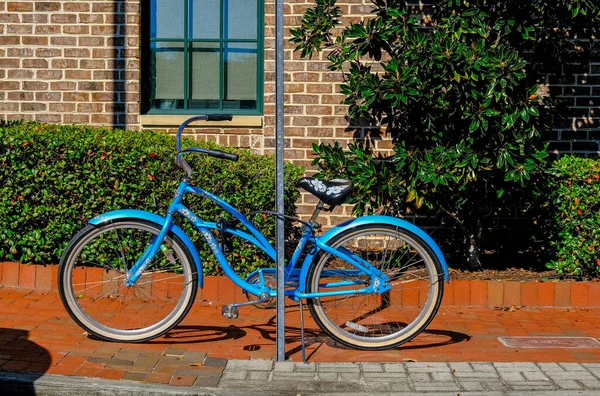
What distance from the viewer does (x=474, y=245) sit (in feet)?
25.9

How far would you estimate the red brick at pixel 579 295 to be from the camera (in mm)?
7188

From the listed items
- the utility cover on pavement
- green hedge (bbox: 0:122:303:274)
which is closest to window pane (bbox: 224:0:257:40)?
green hedge (bbox: 0:122:303:274)

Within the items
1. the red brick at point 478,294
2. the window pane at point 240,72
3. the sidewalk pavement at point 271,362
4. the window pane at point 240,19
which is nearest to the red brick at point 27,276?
the sidewalk pavement at point 271,362

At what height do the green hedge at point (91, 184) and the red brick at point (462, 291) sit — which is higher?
the green hedge at point (91, 184)

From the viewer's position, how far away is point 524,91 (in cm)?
729

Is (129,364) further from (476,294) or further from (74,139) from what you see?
(476,294)

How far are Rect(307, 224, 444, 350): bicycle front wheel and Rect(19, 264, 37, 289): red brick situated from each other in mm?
2497

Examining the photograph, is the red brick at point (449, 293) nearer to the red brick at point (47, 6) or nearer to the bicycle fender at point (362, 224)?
the bicycle fender at point (362, 224)

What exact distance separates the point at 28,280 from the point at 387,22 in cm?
351

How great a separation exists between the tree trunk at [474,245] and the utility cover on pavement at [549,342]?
1.62m

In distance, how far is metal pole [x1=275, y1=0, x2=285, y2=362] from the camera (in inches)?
214

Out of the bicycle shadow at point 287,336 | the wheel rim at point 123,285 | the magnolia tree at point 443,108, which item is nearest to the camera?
the wheel rim at point 123,285

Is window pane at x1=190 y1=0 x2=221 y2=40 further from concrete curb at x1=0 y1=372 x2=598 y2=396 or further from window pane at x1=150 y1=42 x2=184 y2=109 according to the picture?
concrete curb at x1=0 y1=372 x2=598 y2=396

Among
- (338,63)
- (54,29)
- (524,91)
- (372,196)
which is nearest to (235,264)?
(372,196)
